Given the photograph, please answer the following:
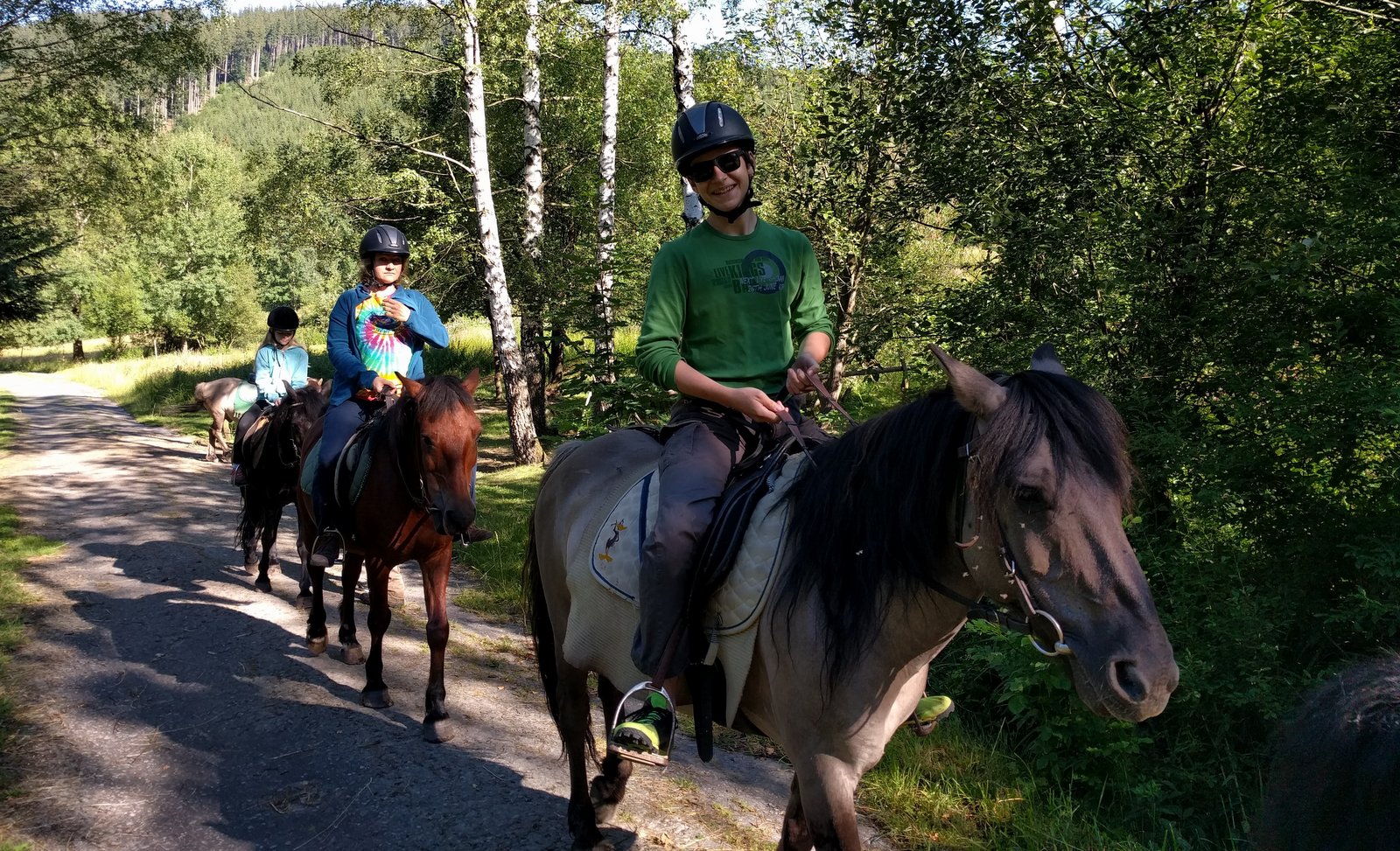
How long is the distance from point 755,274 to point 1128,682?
1.95 metres

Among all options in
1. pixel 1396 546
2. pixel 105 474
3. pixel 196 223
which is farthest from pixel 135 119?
pixel 196 223

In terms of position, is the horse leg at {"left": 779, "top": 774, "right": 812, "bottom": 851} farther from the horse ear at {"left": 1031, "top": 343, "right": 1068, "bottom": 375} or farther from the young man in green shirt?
the horse ear at {"left": 1031, "top": 343, "right": 1068, "bottom": 375}

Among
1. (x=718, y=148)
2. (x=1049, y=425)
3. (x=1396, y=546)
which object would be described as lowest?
(x=1396, y=546)

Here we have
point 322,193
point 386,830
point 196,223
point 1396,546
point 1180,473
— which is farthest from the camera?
point 196,223

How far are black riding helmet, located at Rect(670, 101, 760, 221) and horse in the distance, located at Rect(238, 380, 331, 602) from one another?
628 centimetres

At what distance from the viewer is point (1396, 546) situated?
152 inches

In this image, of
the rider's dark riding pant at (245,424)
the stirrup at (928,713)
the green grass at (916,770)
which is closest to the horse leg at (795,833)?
the stirrup at (928,713)

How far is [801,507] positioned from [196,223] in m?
51.5

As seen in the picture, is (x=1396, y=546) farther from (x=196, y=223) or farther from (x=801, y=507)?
(x=196, y=223)

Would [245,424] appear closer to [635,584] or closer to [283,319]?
[283,319]

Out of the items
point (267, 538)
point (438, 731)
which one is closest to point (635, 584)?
point (438, 731)

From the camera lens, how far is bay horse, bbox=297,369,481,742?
17.5 feet

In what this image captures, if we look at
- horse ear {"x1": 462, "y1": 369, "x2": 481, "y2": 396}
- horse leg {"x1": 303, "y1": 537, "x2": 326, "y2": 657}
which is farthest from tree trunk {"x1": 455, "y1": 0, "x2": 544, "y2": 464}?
horse ear {"x1": 462, "y1": 369, "x2": 481, "y2": 396}

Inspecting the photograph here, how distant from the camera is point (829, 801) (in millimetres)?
2555
